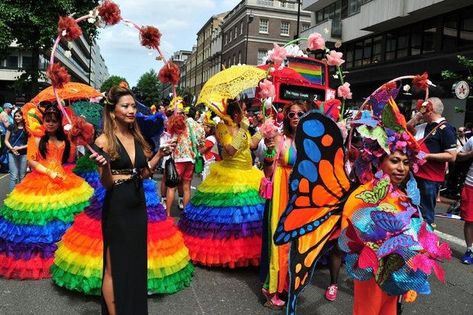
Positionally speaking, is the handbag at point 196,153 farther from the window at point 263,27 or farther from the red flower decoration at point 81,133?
the window at point 263,27

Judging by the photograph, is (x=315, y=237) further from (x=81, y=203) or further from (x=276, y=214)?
A: (x=81, y=203)

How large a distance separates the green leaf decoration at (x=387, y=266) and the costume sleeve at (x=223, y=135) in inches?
108

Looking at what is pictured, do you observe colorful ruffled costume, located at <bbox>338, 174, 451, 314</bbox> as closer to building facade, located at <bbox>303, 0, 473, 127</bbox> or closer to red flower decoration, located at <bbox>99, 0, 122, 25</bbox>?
red flower decoration, located at <bbox>99, 0, 122, 25</bbox>

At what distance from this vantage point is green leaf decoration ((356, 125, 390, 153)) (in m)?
2.85

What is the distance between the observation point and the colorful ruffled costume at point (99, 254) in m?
4.05

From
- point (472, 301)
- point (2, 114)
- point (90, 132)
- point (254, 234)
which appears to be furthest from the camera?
point (2, 114)

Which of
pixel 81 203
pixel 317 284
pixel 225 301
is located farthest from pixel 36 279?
pixel 317 284

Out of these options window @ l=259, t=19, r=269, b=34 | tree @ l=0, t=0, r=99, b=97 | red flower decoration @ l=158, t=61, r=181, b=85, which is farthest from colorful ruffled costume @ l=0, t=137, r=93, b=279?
window @ l=259, t=19, r=269, b=34

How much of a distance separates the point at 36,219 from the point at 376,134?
12.0 ft

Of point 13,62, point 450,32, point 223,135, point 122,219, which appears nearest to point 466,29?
point 450,32

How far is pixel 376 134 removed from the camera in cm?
286

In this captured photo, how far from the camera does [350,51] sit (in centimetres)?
2680

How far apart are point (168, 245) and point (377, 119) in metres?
2.37

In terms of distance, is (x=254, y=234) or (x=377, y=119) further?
(x=254, y=234)
